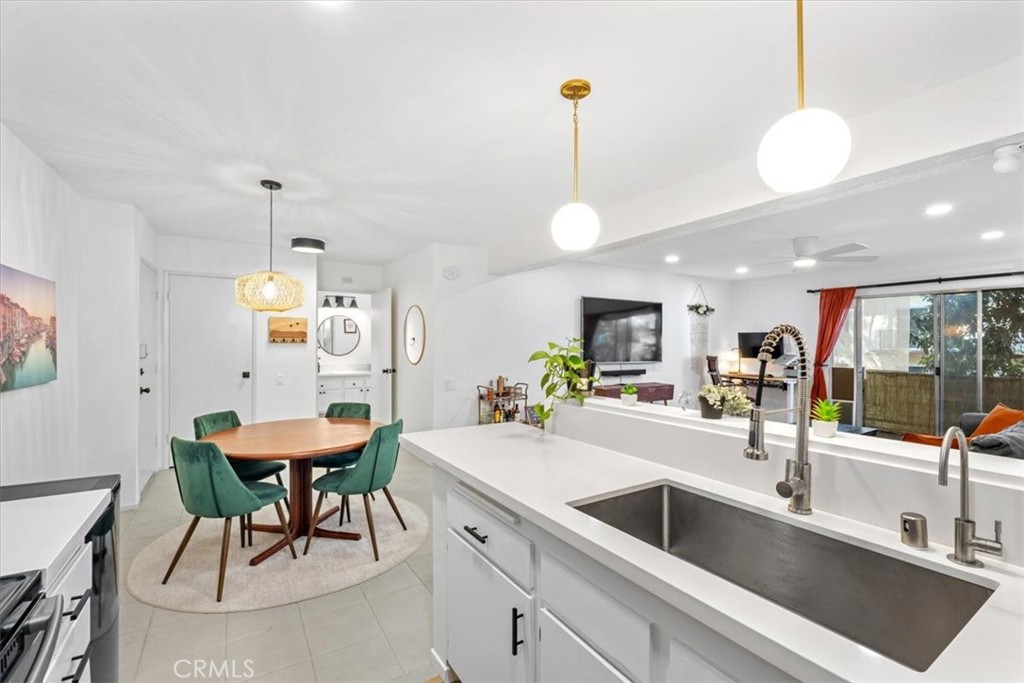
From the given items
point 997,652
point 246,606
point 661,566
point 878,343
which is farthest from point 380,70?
point 878,343

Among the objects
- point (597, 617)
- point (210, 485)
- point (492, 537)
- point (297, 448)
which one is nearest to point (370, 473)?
point (297, 448)

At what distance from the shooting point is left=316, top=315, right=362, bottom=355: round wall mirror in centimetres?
651

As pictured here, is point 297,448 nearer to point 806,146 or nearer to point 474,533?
point 474,533

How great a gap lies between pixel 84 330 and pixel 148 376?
89cm

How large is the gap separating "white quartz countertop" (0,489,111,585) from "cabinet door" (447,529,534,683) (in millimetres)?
1096

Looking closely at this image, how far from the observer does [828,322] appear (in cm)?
666

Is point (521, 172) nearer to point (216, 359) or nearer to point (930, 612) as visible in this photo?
point (930, 612)

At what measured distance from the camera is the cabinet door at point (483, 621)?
1319 mm

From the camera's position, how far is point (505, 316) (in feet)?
17.8

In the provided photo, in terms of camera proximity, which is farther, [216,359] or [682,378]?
[682,378]

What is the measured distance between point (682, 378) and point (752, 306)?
1821 millimetres

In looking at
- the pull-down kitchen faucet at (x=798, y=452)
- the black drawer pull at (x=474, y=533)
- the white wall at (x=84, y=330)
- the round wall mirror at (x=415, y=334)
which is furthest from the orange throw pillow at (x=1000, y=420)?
the white wall at (x=84, y=330)

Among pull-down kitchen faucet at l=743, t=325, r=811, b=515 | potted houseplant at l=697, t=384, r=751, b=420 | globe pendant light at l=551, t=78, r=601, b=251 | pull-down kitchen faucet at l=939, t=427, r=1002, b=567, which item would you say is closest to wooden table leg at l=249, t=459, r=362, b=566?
globe pendant light at l=551, t=78, r=601, b=251

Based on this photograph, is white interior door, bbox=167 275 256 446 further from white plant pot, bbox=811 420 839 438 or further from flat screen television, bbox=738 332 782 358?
flat screen television, bbox=738 332 782 358
